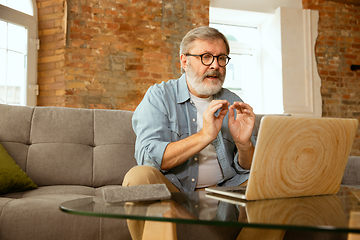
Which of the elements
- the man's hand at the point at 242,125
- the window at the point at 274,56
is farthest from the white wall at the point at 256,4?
the man's hand at the point at 242,125

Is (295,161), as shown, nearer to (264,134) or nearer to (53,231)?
(264,134)

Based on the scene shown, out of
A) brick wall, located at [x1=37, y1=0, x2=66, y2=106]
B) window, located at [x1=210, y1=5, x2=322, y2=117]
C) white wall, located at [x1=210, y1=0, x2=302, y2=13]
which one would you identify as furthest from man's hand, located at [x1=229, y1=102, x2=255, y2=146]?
white wall, located at [x1=210, y1=0, x2=302, y2=13]

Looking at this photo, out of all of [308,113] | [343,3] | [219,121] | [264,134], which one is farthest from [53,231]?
[343,3]

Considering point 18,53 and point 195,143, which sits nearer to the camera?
point 195,143

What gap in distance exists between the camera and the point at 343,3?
15.9 feet

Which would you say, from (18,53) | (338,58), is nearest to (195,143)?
(18,53)

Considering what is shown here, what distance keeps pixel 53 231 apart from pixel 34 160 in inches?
25.8

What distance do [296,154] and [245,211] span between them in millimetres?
210

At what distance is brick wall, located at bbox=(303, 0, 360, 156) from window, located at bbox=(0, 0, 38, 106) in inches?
153

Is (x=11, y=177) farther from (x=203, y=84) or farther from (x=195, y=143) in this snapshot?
(x=203, y=84)

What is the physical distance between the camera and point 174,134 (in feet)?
5.01

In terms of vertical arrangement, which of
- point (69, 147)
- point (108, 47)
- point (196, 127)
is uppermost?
point (108, 47)

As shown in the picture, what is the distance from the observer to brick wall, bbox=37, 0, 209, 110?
3.70 meters

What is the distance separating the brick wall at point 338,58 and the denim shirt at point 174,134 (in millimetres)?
3584
